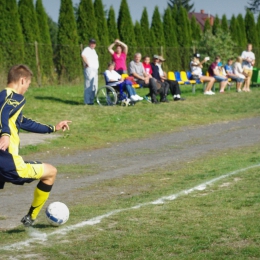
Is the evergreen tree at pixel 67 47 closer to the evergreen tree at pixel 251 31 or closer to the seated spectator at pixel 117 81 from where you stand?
the seated spectator at pixel 117 81

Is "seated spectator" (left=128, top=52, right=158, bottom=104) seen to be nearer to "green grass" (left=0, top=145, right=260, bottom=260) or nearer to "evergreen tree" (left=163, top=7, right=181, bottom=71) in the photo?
"green grass" (left=0, top=145, right=260, bottom=260)

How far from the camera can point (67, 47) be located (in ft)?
109

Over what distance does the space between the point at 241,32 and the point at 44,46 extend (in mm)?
20888

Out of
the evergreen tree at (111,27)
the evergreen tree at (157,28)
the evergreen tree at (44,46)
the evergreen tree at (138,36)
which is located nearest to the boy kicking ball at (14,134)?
the evergreen tree at (44,46)

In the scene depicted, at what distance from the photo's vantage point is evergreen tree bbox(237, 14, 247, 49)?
48.7 metres

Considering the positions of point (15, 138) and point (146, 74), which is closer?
point (15, 138)

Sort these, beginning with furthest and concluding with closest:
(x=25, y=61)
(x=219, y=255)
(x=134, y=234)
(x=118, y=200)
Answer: (x=25, y=61) → (x=118, y=200) → (x=134, y=234) → (x=219, y=255)

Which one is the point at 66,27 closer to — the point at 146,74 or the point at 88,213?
the point at 146,74

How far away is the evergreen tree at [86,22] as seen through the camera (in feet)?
116

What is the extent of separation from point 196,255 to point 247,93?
2252 cm

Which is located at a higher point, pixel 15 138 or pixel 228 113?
pixel 15 138

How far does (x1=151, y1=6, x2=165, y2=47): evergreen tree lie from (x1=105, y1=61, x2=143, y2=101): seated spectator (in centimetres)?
1891

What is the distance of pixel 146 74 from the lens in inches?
912

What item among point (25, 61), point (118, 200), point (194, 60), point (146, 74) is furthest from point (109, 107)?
point (118, 200)
